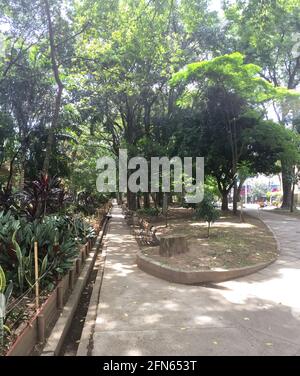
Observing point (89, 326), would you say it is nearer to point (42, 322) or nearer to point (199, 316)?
point (42, 322)

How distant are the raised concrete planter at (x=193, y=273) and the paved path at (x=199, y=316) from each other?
186 mm

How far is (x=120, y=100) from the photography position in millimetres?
22562

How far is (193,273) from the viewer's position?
682cm

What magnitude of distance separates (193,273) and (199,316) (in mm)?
1894

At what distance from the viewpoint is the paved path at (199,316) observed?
399 cm

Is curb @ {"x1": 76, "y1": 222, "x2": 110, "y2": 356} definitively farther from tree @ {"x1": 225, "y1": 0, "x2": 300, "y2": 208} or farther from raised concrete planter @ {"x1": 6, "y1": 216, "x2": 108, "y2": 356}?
tree @ {"x1": 225, "y1": 0, "x2": 300, "y2": 208}

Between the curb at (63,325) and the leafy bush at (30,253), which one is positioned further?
the leafy bush at (30,253)

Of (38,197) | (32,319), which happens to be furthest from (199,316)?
(38,197)

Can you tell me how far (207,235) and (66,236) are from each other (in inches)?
228

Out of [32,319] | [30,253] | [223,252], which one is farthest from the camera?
[223,252]

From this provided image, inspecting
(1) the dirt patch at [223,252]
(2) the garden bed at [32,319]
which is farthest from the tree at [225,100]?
(2) the garden bed at [32,319]

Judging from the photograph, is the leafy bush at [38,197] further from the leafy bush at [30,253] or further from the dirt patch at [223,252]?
the dirt patch at [223,252]

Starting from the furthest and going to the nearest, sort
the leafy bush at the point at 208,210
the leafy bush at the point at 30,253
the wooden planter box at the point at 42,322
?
the leafy bush at the point at 208,210 → the leafy bush at the point at 30,253 → the wooden planter box at the point at 42,322
